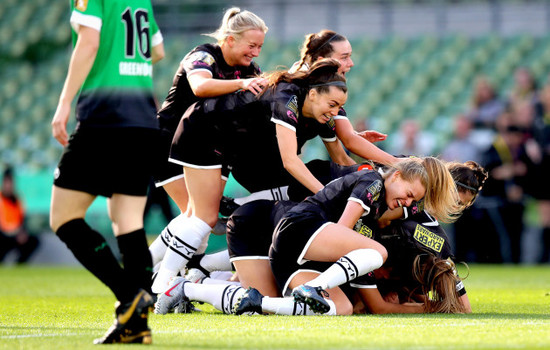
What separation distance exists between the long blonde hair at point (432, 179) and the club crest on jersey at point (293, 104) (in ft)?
2.22

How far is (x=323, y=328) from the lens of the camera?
4.41 metres

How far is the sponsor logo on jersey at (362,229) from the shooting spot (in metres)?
5.38

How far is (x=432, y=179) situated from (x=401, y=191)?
0.23 meters

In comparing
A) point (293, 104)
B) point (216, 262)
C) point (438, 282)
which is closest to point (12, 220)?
point (216, 262)

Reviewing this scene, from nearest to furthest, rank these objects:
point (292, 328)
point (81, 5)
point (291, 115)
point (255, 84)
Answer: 1. point (81, 5)
2. point (292, 328)
3. point (291, 115)
4. point (255, 84)

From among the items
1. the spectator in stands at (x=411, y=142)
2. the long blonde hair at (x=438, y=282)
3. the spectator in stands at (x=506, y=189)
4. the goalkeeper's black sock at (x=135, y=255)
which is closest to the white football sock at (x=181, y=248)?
the long blonde hair at (x=438, y=282)

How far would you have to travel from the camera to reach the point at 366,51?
1775 centimetres

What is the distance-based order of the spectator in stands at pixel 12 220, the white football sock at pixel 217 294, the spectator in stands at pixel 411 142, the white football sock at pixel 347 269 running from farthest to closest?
1. the spectator in stands at pixel 12 220
2. the spectator in stands at pixel 411 142
3. the white football sock at pixel 217 294
4. the white football sock at pixel 347 269

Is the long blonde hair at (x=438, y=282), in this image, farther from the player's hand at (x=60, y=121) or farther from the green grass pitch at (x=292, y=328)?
the player's hand at (x=60, y=121)

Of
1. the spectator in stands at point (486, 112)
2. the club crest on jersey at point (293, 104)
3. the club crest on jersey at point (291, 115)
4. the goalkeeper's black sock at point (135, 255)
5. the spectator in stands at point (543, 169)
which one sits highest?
the club crest on jersey at point (293, 104)

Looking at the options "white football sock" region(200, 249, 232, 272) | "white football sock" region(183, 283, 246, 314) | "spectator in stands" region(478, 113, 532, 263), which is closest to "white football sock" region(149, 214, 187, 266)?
"white football sock" region(200, 249, 232, 272)

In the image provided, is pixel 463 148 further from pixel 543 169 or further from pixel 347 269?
pixel 347 269

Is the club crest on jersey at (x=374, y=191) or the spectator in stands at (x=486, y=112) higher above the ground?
the club crest on jersey at (x=374, y=191)

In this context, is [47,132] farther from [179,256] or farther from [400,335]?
[400,335]
